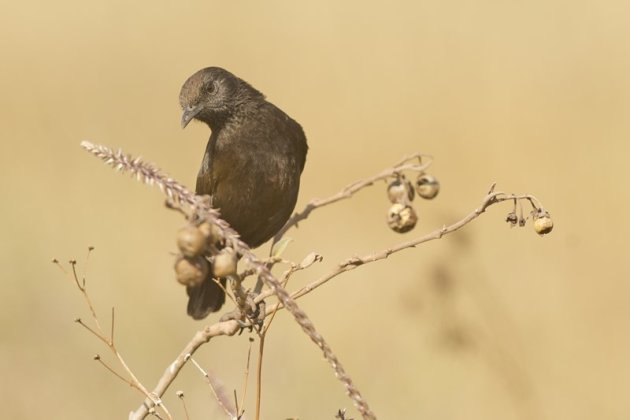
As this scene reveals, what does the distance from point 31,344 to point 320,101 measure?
416cm

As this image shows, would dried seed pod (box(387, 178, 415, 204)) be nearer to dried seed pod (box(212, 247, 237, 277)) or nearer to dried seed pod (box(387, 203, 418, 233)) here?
dried seed pod (box(387, 203, 418, 233))

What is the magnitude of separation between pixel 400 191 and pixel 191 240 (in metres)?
0.74

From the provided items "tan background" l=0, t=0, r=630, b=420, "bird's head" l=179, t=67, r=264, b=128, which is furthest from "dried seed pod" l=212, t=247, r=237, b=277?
"bird's head" l=179, t=67, r=264, b=128

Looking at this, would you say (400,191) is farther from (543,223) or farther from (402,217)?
(543,223)

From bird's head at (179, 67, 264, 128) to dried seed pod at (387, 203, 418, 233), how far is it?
9.05 feet

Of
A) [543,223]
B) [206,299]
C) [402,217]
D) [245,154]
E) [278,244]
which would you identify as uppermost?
[245,154]

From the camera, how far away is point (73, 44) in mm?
12727

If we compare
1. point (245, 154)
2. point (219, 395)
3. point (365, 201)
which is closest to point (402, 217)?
point (219, 395)

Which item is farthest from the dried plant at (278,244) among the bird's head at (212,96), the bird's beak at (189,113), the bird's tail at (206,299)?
the bird's tail at (206,299)

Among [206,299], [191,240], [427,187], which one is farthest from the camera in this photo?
[206,299]

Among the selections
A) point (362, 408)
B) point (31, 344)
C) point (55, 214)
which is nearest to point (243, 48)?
point (55, 214)

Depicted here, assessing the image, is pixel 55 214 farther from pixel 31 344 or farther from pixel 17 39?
pixel 17 39

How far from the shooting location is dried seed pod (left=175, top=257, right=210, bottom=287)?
2304mm

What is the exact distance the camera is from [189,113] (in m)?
5.45
